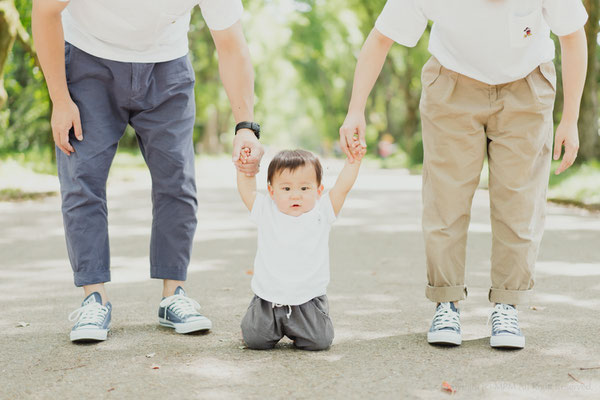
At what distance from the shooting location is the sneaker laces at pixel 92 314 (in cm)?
334

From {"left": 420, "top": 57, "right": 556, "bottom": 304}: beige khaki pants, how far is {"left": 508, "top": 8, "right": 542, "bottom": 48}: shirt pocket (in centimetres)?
16

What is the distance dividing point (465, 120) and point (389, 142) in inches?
1227

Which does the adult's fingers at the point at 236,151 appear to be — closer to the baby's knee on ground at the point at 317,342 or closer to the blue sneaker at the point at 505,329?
the baby's knee on ground at the point at 317,342

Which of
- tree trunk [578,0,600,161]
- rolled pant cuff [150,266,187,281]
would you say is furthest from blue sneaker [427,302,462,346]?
tree trunk [578,0,600,161]

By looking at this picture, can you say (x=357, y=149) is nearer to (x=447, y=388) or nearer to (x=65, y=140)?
(x=447, y=388)

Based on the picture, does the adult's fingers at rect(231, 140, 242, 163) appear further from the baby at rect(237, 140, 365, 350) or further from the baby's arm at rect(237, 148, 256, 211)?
the baby at rect(237, 140, 365, 350)

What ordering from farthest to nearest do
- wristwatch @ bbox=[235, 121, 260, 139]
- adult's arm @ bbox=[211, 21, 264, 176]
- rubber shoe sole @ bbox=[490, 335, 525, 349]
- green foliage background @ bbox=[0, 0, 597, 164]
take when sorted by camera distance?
green foliage background @ bbox=[0, 0, 597, 164] → adult's arm @ bbox=[211, 21, 264, 176] → wristwatch @ bbox=[235, 121, 260, 139] → rubber shoe sole @ bbox=[490, 335, 525, 349]

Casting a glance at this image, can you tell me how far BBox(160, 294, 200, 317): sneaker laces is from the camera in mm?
3529

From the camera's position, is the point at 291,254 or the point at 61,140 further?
the point at 61,140

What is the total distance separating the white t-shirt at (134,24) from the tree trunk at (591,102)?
34.4 ft

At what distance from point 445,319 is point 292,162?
924mm

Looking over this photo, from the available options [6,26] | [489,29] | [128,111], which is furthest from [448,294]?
[6,26]

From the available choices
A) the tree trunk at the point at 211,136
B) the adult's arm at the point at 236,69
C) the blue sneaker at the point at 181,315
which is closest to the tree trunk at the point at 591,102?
the adult's arm at the point at 236,69

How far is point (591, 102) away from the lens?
13.3 meters
